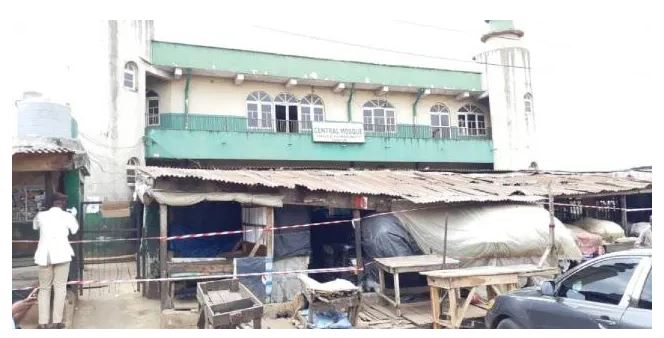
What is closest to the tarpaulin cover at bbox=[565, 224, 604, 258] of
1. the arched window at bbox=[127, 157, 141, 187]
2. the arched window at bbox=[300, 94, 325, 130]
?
the arched window at bbox=[300, 94, 325, 130]

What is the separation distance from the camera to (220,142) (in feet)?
61.1

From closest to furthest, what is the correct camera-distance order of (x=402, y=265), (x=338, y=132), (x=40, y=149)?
(x=40, y=149), (x=402, y=265), (x=338, y=132)

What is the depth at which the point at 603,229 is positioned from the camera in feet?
43.3

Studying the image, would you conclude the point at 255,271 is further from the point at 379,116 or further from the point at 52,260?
the point at 379,116

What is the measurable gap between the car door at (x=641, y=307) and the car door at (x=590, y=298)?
0.22 ft

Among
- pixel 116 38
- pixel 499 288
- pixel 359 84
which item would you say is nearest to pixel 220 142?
pixel 116 38

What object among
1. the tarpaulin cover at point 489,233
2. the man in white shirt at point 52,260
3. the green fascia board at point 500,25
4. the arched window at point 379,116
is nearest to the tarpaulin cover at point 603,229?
the tarpaulin cover at point 489,233

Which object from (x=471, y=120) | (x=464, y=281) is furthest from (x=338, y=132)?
(x=464, y=281)

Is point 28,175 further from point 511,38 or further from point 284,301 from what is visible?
point 511,38

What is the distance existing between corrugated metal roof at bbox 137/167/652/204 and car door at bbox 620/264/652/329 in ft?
17.7

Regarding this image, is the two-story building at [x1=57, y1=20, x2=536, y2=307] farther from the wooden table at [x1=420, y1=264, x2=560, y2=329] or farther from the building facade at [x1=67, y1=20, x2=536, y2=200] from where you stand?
the wooden table at [x1=420, y1=264, x2=560, y2=329]

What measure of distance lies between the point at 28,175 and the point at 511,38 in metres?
21.1

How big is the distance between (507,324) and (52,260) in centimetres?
652

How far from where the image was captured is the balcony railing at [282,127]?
1886 centimetres
